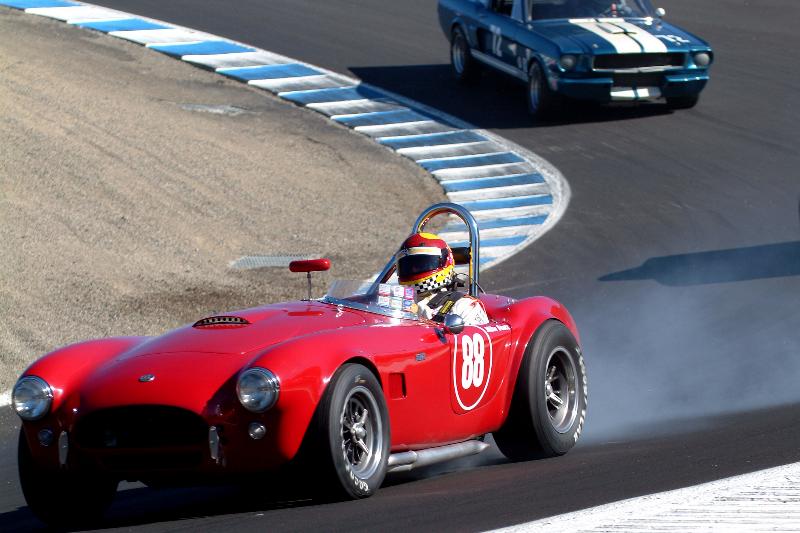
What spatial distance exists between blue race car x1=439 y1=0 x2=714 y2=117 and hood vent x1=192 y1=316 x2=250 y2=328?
1101cm

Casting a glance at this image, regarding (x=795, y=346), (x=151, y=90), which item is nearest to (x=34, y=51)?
(x=151, y=90)

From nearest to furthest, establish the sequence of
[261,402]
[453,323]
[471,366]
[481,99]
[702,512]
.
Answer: [702,512]
[261,402]
[453,323]
[471,366]
[481,99]

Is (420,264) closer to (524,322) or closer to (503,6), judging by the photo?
(524,322)

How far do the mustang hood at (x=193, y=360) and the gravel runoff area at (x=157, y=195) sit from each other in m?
3.58

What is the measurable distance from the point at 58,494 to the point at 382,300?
1.86 meters

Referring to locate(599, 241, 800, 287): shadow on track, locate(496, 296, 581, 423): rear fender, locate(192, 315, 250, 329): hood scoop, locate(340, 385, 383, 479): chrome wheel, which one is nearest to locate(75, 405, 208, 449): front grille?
locate(340, 385, 383, 479): chrome wheel

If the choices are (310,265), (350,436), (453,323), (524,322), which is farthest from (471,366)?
(350,436)

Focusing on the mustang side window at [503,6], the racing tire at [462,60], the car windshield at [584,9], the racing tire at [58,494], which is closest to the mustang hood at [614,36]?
the car windshield at [584,9]

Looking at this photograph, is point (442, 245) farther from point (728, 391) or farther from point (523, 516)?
point (728, 391)

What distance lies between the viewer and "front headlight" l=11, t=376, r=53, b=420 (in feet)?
18.4

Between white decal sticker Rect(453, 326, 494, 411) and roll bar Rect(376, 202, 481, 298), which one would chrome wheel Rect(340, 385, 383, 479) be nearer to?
white decal sticker Rect(453, 326, 494, 411)

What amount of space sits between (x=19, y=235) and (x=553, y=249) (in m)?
5.10

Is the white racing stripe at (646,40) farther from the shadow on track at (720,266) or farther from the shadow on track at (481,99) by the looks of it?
the shadow on track at (720,266)

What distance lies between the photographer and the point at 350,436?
18.1 ft
